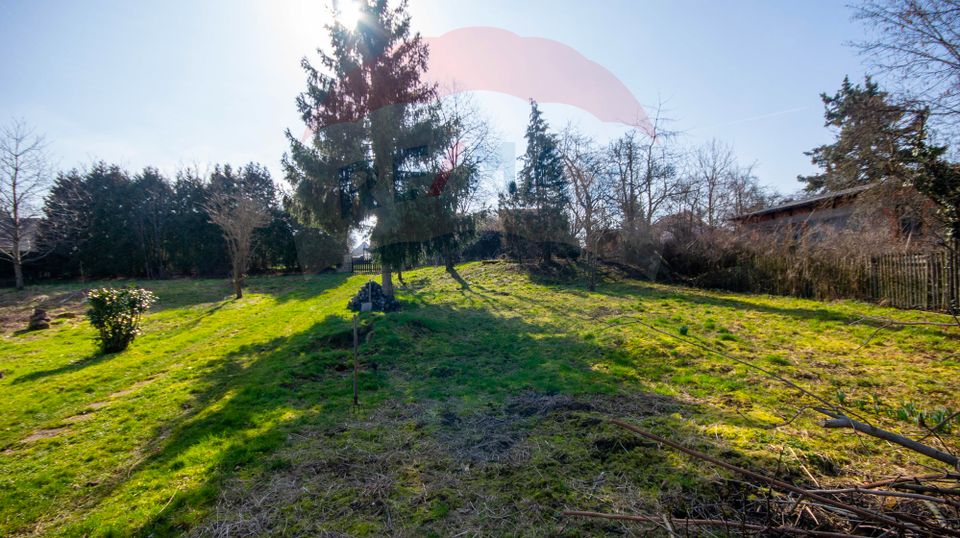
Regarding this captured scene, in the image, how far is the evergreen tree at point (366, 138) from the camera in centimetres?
1164

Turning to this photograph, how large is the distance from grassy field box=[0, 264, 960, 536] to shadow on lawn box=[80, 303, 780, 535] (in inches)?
1.2

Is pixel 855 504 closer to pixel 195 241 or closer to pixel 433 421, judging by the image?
pixel 433 421

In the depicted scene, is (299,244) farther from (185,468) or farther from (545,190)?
(185,468)

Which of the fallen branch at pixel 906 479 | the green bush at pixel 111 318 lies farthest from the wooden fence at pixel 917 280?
the green bush at pixel 111 318

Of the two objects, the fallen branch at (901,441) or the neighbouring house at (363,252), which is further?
the neighbouring house at (363,252)

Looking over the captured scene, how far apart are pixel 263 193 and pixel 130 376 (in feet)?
74.1

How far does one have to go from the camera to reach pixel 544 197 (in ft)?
61.5

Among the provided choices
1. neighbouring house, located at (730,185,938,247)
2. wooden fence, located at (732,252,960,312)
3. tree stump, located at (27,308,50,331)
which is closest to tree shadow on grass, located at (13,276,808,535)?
tree stump, located at (27,308,50,331)

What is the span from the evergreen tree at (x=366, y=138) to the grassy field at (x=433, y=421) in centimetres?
378

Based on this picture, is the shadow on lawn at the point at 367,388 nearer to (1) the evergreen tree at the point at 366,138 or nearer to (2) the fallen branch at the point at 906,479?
(2) the fallen branch at the point at 906,479

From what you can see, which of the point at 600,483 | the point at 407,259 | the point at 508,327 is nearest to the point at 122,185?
the point at 407,259

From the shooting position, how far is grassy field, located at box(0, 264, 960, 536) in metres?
2.79

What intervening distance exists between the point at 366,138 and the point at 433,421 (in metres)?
9.85

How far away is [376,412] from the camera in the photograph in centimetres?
463
